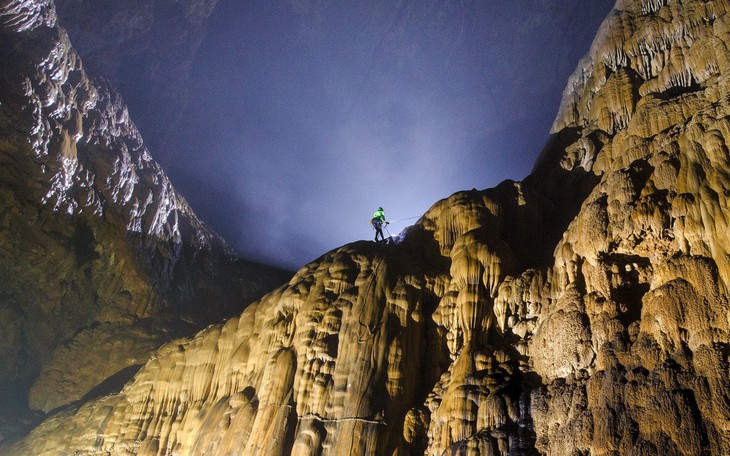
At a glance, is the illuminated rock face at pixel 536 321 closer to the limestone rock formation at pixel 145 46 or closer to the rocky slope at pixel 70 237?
the rocky slope at pixel 70 237

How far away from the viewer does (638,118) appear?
10.8 m

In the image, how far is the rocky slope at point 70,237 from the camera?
19.3m

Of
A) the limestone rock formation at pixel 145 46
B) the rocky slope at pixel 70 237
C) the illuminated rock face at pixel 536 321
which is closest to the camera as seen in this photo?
the illuminated rock face at pixel 536 321

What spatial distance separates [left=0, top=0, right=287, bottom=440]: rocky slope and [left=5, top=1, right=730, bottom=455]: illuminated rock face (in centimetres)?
559

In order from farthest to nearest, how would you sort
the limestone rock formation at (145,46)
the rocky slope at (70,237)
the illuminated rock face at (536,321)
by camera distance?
the limestone rock formation at (145,46), the rocky slope at (70,237), the illuminated rock face at (536,321)

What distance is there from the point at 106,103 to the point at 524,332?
23.5m

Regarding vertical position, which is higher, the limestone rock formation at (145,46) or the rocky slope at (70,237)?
the limestone rock formation at (145,46)

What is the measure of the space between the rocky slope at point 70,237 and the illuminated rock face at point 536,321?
5.59m

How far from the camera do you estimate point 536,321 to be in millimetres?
9398

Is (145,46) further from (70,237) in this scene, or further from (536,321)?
(536,321)

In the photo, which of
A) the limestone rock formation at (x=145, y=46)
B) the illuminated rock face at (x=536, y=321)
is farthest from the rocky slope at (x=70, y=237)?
the illuminated rock face at (x=536, y=321)

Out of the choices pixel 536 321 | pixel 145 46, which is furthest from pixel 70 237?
pixel 536 321

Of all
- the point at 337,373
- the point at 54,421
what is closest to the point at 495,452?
the point at 337,373

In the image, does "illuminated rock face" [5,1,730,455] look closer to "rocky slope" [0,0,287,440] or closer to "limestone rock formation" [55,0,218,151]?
"rocky slope" [0,0,287,440]
